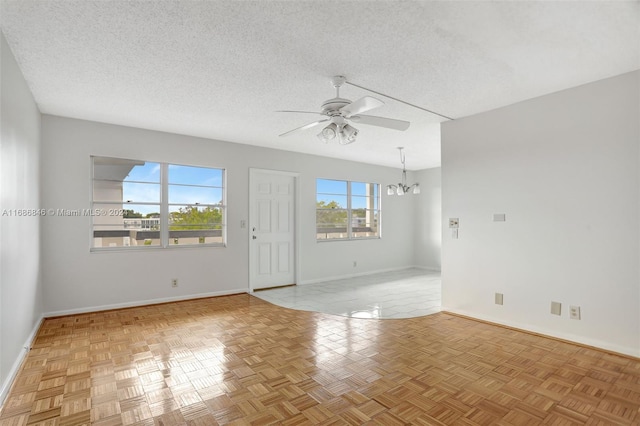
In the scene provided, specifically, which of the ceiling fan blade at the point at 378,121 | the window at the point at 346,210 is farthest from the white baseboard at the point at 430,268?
the ceiling fan blade at the point at 378,121

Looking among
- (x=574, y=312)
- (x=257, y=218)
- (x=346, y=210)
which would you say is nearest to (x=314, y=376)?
(x=574, y=312)

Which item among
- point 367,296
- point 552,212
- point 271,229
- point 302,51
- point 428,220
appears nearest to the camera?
point 302,51

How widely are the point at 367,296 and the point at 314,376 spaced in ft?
8.73

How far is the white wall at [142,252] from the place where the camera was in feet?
13.0

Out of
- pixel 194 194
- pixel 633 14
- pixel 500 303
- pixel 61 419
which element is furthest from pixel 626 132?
pixel 194 194

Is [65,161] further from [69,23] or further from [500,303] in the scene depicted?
[500,303]

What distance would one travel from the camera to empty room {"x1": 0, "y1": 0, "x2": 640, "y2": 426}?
6.83ft

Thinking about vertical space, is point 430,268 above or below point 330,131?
below

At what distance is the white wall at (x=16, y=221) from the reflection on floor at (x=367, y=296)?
8.83ft

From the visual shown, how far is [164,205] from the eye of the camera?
184 inches

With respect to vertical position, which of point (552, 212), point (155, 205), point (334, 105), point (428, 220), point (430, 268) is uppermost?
point (334, 105)

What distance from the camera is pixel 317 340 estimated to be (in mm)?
3205

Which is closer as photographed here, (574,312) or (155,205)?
(574,312)

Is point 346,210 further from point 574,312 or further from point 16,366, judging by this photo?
point 16,366
